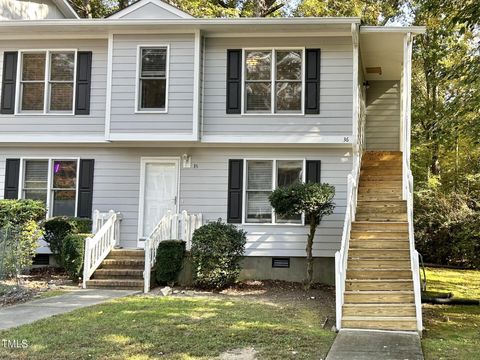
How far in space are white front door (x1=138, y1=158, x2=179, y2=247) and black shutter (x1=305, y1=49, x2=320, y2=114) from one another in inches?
137

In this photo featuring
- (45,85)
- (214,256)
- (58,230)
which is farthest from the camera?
(45,85)

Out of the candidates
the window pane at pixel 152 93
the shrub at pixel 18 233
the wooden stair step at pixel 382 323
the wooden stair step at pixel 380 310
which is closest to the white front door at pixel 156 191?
the window pane at pixel 152 93

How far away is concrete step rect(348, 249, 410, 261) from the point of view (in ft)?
28.8

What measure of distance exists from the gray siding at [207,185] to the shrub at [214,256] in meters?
1.36

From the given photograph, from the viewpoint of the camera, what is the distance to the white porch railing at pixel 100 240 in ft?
33.6

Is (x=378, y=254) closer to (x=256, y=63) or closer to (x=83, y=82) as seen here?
(x=256, y=63)

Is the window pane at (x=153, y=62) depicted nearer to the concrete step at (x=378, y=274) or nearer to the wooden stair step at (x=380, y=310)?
the concrete step at (x=378, y=274)

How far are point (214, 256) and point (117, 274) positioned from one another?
2.18m

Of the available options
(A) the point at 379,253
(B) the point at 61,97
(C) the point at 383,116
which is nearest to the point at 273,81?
(C) the point at 383,116

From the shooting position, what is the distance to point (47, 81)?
1219cm

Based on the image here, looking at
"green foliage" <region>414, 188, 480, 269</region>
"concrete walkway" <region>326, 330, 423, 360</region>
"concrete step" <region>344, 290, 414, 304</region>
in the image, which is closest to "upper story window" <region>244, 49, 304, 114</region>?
"concrete step" <region>344, 290, 414, 304</region>

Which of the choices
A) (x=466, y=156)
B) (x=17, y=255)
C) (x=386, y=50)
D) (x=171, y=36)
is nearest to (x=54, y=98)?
(x=171, y=36)

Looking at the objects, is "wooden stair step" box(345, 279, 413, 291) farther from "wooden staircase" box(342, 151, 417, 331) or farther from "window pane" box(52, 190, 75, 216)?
"window pane" box(52, 190, 75, 216)

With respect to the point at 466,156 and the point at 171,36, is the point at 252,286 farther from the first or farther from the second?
the point at 466,156
